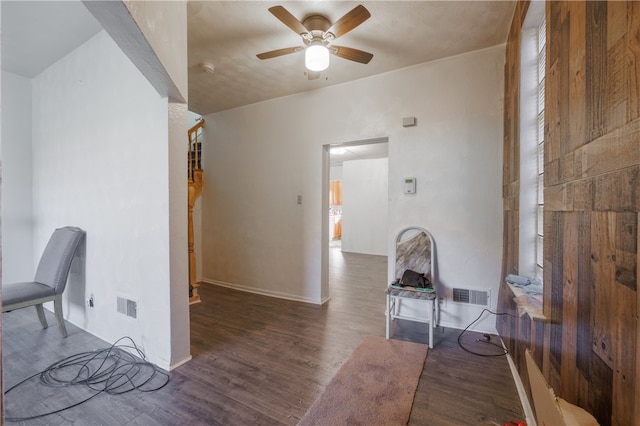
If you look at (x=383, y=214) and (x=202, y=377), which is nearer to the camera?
(x=202, y=377)

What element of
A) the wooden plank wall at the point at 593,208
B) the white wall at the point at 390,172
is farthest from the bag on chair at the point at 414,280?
the wooden plank wall at the point at 593,208

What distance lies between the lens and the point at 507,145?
238 centimetres

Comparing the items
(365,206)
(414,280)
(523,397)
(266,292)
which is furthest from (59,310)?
(365,206)

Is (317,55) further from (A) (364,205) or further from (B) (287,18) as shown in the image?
(A) (364,205)

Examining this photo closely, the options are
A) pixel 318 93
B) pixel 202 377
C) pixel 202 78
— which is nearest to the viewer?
pixel 202 377

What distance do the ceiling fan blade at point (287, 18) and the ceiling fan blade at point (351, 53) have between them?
267mm

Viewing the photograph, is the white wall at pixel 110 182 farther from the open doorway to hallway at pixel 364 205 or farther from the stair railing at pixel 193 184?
the open doorway to hallway at pixel 364 205

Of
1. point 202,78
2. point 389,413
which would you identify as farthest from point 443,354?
point 202,78

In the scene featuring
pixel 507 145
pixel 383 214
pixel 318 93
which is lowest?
pixel 383 214

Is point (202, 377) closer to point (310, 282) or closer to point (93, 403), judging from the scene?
point (93, 403)

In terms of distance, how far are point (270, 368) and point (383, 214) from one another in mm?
5247

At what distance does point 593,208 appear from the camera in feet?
3.27

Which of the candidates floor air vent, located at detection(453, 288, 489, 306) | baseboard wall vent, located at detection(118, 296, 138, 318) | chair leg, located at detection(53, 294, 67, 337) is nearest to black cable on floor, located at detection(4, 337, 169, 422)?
baseboard wall vent, located at detection(118, 296, 138, 318)

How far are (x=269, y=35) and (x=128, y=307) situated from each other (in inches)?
100
